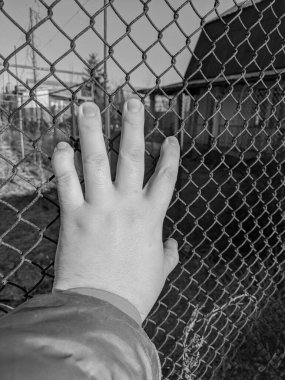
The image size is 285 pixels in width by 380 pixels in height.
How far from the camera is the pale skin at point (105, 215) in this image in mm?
1019

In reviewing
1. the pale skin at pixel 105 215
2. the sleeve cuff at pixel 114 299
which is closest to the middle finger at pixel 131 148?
the pale skin at pixel 105 215

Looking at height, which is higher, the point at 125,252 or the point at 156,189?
the point at 156,189

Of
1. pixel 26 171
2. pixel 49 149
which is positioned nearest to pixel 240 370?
pixel 26 171

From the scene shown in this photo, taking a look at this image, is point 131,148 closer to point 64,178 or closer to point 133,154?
point 133,154

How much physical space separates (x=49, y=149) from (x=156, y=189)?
15168mm

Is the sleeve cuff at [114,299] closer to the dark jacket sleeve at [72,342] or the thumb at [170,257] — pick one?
the dark jacket sleeve at [72,342]

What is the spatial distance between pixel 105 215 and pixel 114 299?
251 mm

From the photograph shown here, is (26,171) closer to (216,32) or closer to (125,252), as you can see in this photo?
(216,32)

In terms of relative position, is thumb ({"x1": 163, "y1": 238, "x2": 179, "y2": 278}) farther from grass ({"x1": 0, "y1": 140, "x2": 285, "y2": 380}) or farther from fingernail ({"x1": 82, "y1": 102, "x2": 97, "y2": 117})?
fingernail ({"x1": 82, "y1": 102, "x2": 97, "y2": 117})

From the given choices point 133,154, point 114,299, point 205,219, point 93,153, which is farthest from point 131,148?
point 205,219

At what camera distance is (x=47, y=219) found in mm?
8992

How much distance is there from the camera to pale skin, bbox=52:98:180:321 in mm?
1019

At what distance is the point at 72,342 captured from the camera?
0.81 m

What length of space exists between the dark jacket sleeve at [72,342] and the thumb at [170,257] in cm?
36
